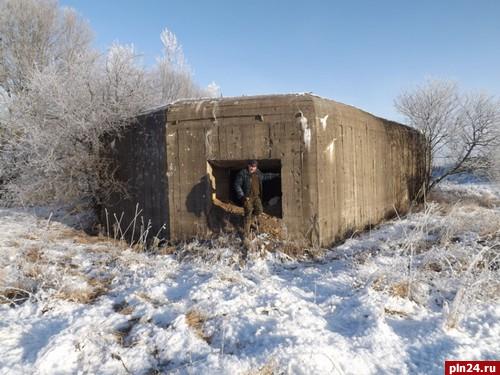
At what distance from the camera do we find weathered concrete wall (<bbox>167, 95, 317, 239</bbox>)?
518cm

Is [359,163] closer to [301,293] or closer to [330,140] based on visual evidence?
[330,140]

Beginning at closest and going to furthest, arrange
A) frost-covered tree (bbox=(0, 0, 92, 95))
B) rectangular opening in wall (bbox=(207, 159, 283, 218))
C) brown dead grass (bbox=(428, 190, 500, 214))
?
rectangular opening in wall (bbox=(207, 159, 283, 218))
brown dead grass (bbox=(428, 190, 500, 214))
frost-covered tree (bbox=(0, 0, 92, 95))

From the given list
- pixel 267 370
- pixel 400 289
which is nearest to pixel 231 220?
pixel 400 289

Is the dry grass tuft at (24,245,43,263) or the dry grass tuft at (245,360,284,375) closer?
the dry grass tuft at (245,360,284,375)

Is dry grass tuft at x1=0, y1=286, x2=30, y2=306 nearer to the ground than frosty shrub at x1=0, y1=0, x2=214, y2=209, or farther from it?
nearer to the ground

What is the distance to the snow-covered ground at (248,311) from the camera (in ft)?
8.16

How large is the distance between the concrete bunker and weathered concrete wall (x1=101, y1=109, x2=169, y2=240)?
0.06 ft

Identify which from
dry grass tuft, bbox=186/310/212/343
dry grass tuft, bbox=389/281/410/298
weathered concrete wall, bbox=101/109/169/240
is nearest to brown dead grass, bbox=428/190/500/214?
dry grass tuft, bbox=389/281/410/298

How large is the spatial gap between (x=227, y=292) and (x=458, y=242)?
3243 mm

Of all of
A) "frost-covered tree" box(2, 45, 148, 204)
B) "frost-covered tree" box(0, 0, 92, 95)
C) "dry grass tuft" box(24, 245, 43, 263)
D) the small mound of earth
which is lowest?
"dry grass tuft" box(24, 245, 43, 263)

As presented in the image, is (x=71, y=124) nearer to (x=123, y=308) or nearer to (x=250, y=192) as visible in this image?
(x=250, y=192)

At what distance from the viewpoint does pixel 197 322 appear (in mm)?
3053

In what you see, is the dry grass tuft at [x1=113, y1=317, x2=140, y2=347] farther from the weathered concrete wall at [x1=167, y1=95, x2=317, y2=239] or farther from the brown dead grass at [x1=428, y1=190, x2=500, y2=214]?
the brown dead grass at [x1=428, y1=190, x2=500, y2=214]

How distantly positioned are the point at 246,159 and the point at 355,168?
2170 mm
